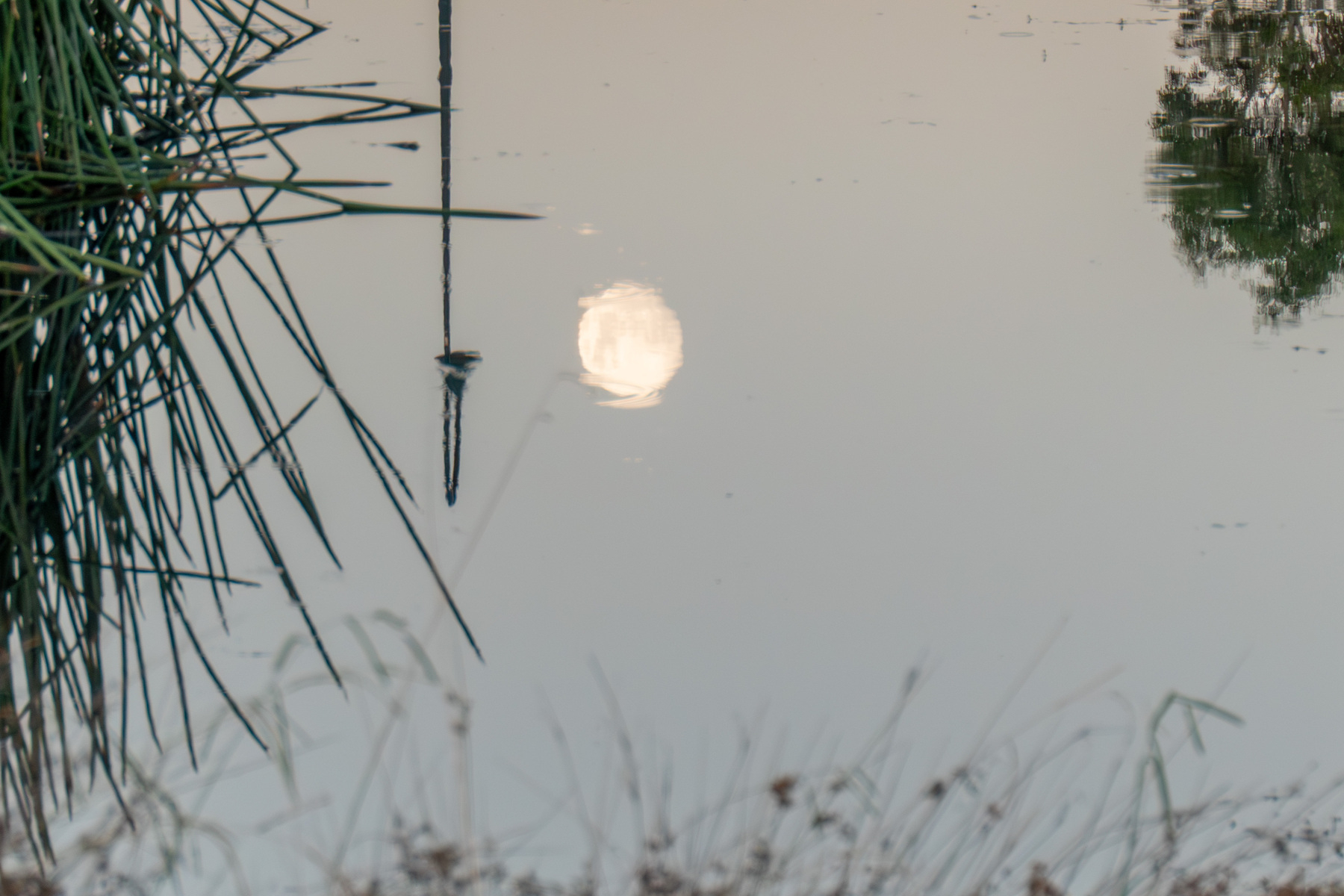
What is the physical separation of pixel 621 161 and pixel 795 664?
88 centimetres

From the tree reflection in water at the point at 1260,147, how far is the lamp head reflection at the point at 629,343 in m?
0.91

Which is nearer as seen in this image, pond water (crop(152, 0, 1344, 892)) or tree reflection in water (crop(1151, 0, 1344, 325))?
pond water (crop(152, 0, 1344, 892))

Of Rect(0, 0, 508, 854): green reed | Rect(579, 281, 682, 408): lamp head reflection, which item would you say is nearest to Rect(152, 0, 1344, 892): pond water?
Rect(579, 281, 682, 408): lamp head reflection

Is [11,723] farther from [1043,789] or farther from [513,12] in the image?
[513,12]

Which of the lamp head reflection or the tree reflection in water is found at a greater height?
the tree reflection in water

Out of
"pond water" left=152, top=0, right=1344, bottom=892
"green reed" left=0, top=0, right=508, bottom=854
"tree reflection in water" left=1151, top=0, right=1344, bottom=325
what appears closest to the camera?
"green reed" left=0, top=0, right=508, bottom=854

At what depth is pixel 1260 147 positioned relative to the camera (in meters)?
1.59

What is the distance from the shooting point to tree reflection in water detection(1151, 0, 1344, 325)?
152 cm

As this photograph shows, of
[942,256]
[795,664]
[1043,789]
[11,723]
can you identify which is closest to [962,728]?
[1043,789]

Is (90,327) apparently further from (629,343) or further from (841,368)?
(841,368)

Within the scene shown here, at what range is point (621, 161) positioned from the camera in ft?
4.92

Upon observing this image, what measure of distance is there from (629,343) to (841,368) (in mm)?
351

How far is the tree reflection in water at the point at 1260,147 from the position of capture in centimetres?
152

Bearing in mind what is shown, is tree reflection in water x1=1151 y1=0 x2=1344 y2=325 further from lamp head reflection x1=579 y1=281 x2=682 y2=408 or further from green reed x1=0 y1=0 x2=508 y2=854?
green reed x1=0 y1=0 x2=508 y2=854
